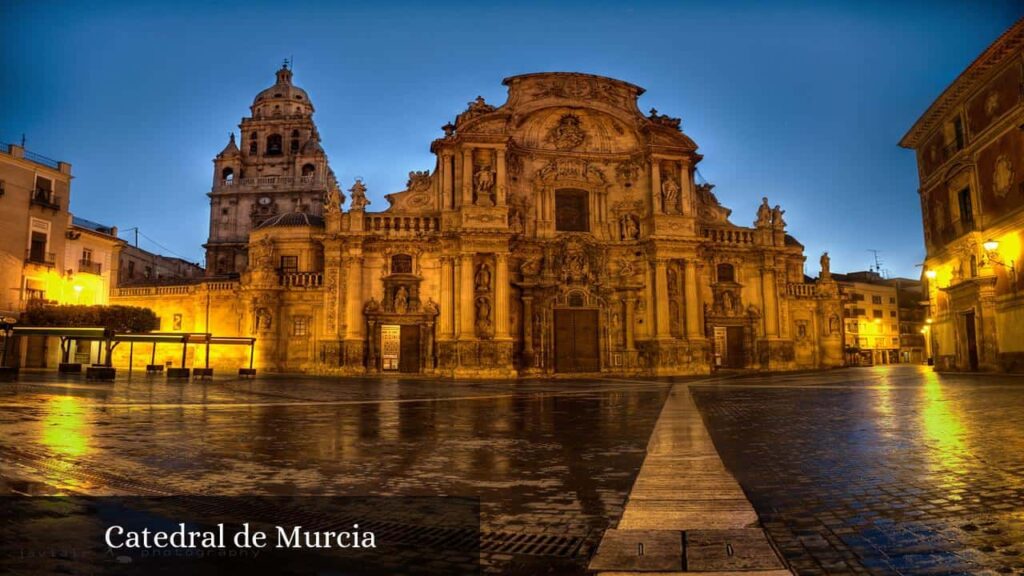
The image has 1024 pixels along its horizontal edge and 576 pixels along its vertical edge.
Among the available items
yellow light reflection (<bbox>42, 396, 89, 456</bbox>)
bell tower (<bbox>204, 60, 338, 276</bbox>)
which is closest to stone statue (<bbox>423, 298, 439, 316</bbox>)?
yellow light reflection (<bbox>42, 396, 89, 456</bbox>)

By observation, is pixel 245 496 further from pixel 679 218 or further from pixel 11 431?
pixel 679 218

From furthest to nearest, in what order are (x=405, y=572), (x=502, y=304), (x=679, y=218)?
(x=679, y=218), (x=502, y=304), (x=405, y=572)

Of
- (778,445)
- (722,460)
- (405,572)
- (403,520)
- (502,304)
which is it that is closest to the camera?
(405,572)

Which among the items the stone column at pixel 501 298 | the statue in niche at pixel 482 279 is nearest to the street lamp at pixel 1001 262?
the stone column at pixel 501 298

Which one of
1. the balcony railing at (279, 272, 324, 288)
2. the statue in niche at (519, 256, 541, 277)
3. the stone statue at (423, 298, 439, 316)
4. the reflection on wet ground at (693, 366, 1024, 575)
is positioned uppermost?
the statue in niche at (519, 256, 541, 277)

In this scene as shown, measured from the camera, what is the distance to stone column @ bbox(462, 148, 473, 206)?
3428 centimetres

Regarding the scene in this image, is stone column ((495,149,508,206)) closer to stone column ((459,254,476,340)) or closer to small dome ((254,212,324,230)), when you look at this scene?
stone column ((459,254,476,340))

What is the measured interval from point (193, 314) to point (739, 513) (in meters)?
40.8

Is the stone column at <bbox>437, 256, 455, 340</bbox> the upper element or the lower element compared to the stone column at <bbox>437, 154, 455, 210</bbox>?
lower

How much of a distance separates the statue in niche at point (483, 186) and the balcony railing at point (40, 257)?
2535 centimetres

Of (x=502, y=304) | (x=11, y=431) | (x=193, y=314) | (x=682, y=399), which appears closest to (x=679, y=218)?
(x=502, y=304)

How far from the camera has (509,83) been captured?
37.4m

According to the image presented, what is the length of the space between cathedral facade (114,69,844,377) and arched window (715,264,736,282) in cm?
10

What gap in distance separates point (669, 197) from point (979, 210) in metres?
14.3
